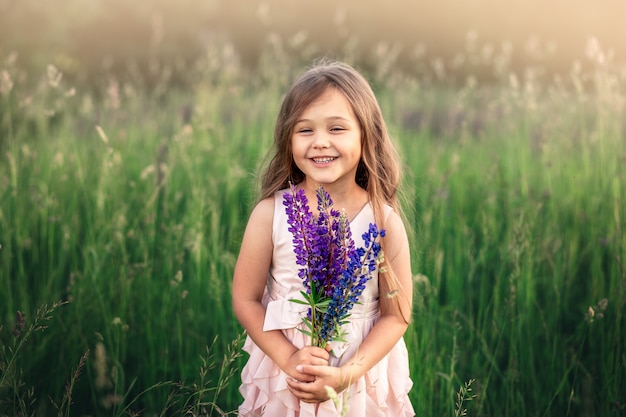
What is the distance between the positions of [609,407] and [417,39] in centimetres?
1925

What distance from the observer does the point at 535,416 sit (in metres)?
2.62

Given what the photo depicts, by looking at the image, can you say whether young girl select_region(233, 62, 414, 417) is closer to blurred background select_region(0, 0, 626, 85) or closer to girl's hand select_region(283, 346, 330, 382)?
girl's hand select_region(283, 346, 330, 382)

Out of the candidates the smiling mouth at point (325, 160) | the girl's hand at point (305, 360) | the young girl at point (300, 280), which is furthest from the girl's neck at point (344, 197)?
the girl's hand at point (305, 360)

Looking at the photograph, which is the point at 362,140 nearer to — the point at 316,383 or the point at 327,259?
the point at 327,259

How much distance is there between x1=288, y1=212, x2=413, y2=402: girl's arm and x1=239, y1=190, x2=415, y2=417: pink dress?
5cm

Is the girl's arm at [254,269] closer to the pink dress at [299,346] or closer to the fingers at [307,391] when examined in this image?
the pink dress at [299,346]

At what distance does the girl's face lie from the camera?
2.01 meters

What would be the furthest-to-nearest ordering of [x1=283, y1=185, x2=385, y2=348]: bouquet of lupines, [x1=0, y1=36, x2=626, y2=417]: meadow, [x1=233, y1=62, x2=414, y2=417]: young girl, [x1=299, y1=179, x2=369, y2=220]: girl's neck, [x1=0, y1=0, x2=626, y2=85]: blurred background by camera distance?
1. [x1=0, y1=0, x2=626, y2=85]: blurred background
2. [x1=0, y1=36, x2=626, y2=417]: meadow
3. [x1=299, y1=179, x2=369, y2=220]: girl's neck
4. [x1=233, y1=62, x2=414, y2=417]: young girl
5. [x1=283, y1=185, x2=385, y2=348]: bouquet of lupines

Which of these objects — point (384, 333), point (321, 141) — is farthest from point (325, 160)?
→ point (384, 333)

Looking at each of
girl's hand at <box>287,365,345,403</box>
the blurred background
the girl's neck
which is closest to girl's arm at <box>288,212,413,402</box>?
girl's hand at <box>287,365,345,403</box>

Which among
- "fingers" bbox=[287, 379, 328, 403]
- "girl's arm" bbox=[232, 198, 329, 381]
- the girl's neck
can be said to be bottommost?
"fingers" bbox=[287, 379, 328, 403]

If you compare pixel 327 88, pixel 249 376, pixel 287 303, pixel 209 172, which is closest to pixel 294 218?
pixel 287 303

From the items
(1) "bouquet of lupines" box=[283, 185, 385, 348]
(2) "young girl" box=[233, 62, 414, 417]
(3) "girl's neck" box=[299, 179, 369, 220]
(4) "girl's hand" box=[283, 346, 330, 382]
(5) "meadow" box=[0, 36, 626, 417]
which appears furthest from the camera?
(5) "meadow" box=[0, 36, 626, 417]

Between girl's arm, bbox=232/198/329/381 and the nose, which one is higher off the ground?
the nose
